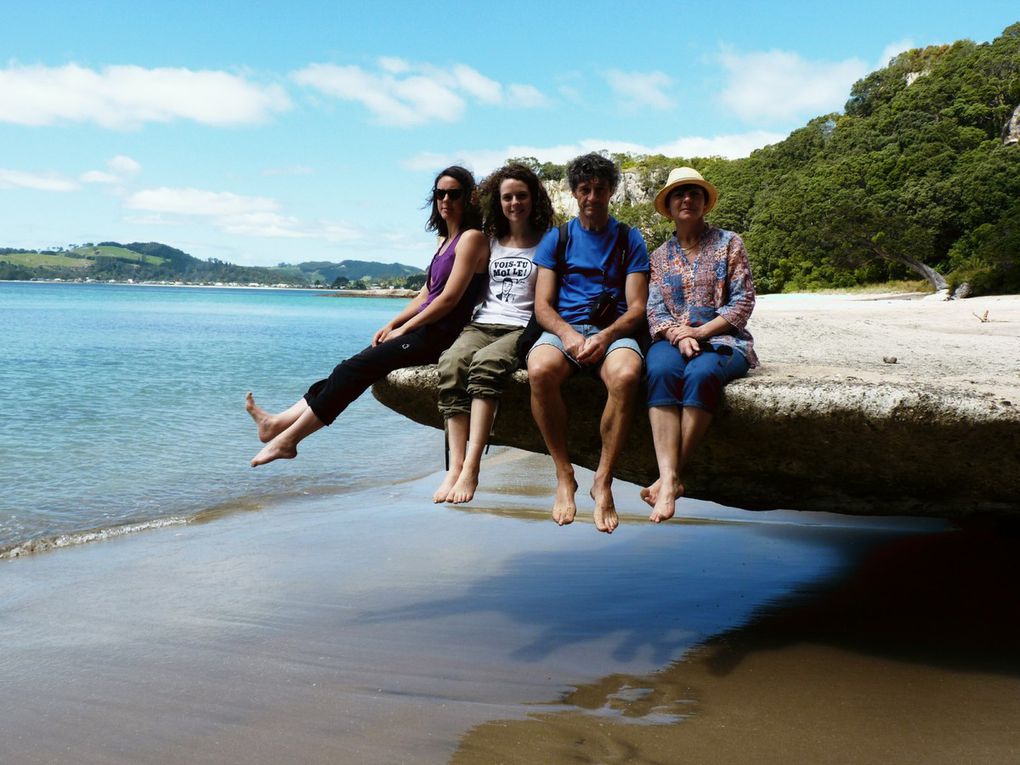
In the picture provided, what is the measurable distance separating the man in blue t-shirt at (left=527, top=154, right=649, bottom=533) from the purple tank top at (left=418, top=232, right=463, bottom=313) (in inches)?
25.6

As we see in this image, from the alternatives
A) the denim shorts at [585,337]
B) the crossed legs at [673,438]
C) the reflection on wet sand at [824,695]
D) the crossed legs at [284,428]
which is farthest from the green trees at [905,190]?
the crossed legs at [284,428]

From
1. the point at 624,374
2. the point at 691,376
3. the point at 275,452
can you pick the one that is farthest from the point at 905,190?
the point at 275,452

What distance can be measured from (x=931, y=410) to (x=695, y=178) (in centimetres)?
173

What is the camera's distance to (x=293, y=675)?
466cm

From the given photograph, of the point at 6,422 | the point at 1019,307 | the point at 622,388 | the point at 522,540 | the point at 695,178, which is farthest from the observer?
the point at 1019,307

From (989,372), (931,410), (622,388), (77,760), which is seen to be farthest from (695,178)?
(77,760)

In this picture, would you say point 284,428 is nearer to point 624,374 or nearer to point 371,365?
point 371,365

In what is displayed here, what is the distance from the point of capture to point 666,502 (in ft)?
14.1

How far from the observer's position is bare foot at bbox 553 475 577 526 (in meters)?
4.58

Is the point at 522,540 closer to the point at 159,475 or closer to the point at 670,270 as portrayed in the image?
the point at 670,270

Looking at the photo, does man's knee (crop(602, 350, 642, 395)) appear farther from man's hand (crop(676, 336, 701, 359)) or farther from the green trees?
the green trees

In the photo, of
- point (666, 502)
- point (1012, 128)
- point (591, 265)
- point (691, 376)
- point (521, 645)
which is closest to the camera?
point (666, 502)

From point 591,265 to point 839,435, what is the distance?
1603 millimetres

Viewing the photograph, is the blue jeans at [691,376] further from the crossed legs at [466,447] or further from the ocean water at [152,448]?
the ocean water at [152,448]
